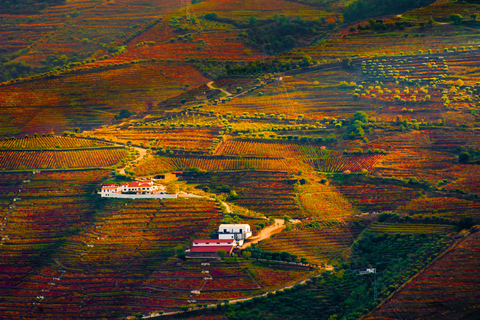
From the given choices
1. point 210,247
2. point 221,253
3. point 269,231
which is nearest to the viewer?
point 221,253

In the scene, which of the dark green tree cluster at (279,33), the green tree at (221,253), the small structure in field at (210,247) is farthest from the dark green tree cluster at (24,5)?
the green tree at (221,253)

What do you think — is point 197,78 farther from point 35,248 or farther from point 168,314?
point 168,314

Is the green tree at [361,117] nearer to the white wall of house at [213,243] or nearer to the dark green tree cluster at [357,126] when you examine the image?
the dark green tree cluster at [357,126]

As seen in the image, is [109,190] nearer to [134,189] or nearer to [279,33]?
[134,189]

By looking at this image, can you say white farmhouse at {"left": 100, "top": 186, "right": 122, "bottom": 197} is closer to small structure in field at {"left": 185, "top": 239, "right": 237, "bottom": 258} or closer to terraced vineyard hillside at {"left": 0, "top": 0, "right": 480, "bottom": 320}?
terraced vineyard hillside at {"left": 0, "top": 0, "right": 480, "bottom": 320}

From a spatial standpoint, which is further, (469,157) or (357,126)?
(357,126)

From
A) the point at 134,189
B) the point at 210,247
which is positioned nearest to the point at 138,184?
the point at 134,189

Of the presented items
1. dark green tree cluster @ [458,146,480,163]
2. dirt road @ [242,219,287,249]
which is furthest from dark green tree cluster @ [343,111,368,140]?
dirt road @ [242,219,287,249]
